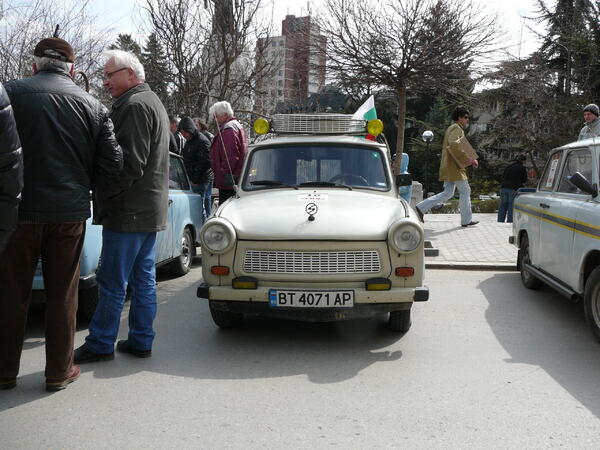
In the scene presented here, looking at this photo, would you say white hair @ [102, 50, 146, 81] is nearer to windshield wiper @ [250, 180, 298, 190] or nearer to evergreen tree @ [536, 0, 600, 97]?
windshield wiper @ [250, 180, 298, 190]

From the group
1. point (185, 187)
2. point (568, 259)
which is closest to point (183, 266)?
point (185, 187)

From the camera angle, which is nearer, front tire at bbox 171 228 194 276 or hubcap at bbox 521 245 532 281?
hubcap at bbox 521 245 532 281

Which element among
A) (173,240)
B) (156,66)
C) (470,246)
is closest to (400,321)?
(173,240)

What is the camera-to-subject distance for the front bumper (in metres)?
4.59

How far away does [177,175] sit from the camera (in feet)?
24.8

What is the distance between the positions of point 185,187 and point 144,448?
200 inches

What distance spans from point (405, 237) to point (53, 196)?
8.52 feet

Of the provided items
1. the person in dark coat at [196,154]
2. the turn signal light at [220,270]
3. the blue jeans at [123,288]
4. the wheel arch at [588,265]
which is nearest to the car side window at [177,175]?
the person in dark coat at [196,154]

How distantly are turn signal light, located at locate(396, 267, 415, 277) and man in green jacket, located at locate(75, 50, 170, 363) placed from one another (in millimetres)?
1837

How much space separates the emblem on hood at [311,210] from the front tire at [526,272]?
318cm

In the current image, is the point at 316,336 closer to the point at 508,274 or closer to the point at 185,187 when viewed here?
the point at 185,187

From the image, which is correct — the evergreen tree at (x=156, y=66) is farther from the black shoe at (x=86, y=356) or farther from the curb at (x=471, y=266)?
the black shoe at (x=86, y=356)

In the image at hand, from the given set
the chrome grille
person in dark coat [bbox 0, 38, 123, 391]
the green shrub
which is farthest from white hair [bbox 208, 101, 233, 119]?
the green shrub

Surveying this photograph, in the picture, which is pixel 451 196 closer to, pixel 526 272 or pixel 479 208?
pixel 526 272
